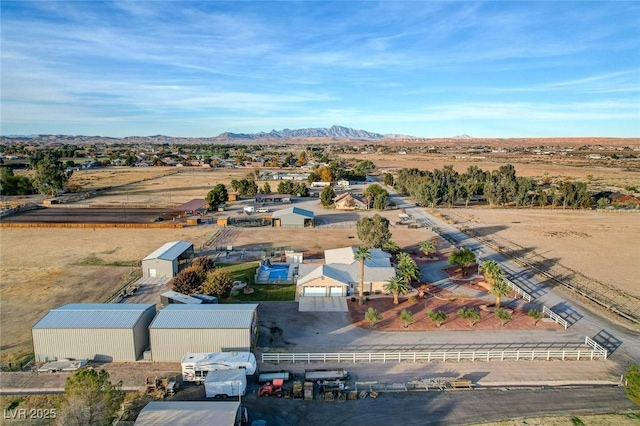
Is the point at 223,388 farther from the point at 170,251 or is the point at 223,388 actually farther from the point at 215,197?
the point at 215,197

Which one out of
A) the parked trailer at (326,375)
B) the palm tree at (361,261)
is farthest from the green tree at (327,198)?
the parked trailer at (326,375)

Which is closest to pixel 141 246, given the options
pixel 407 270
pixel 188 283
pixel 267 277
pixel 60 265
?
pixel 60 265

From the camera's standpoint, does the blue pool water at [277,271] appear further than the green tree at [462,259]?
No

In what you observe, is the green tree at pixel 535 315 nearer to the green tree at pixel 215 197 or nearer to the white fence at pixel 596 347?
the white fence at pixel 596 347

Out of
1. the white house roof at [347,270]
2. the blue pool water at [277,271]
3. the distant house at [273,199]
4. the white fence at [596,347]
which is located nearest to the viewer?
the white fence at [596,347]

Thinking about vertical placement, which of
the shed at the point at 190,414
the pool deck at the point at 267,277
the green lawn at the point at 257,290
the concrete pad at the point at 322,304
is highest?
the shed at the point at 190,414

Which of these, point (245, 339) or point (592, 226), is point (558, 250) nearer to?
point (592, 226)
